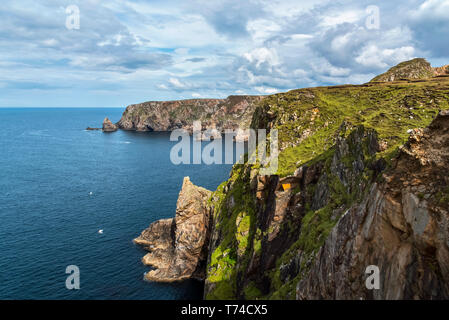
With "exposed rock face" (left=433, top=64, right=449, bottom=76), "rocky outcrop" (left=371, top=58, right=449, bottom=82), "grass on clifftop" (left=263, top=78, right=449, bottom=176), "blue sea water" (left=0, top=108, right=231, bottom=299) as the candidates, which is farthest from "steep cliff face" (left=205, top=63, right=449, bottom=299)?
"blue sea water" (left=0, top=108, right=231, bottom=299)

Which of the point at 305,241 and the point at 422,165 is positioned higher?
the point at 422,165

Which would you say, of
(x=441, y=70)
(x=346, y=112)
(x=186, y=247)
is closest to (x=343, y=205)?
(x=346, y=112)

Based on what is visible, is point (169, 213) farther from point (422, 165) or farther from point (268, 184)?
point (422, 165)

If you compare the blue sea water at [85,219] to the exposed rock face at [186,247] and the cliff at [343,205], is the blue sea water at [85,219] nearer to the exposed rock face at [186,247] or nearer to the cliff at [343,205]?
the exposed rock face at [186,247]

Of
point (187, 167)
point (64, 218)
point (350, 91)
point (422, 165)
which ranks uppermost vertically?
point (350, 91)

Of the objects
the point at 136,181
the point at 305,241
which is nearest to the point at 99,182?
the point at 136,181
